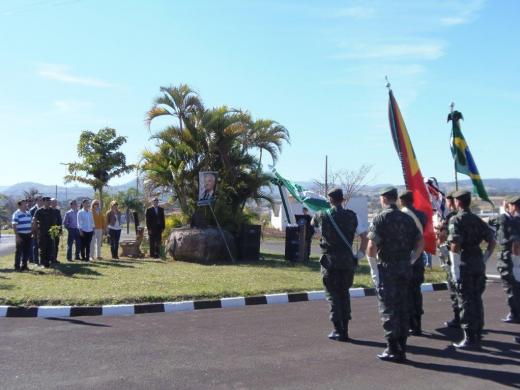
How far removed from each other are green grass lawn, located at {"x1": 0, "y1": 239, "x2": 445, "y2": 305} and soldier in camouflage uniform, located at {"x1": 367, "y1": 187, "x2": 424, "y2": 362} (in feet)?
14.0

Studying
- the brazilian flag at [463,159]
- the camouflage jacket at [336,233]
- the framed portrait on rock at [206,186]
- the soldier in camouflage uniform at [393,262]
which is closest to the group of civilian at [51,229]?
the framed portrait on rock at [206,186]

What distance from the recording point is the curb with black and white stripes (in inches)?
341

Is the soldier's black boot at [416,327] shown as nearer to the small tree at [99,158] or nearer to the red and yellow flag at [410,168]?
the red and yellow flag at [410,168]

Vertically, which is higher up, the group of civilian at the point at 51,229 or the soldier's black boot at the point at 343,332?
the group of civilian at the point at 51,229

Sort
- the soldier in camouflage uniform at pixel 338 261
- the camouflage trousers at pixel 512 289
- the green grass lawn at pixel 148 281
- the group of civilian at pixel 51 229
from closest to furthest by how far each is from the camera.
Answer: the soldier in camouflage uniform at pixel 338 261
the camouflage trousers at pixel 512 289
the green grass lawn at pixel 148 281
the group of civilian at pixel 51 229

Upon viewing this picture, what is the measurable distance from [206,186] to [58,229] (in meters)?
4.24

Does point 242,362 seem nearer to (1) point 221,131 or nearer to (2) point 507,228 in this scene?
(2) point 507,228

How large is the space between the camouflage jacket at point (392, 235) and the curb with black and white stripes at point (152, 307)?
3.98 meters

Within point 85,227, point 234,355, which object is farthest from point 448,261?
point 85,227

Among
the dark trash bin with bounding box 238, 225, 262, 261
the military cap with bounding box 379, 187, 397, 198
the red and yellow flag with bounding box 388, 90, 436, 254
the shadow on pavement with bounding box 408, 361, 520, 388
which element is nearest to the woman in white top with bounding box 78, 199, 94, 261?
the dark trash bin with bounding box 238, 225, 262, 261

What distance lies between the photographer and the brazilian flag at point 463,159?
35.3 feet

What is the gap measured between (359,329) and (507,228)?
261 cm

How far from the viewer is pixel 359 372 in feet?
18.6

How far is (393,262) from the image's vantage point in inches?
248
